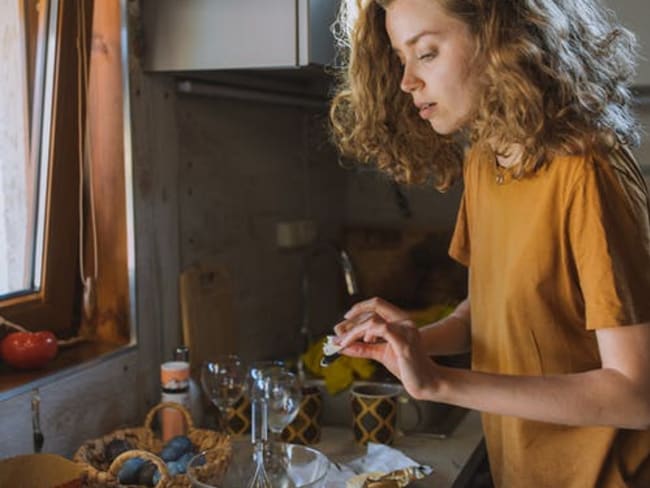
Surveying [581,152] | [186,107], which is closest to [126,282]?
[186,107]

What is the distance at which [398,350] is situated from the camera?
1021mm

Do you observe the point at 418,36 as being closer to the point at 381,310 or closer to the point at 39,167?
the point at 381,310

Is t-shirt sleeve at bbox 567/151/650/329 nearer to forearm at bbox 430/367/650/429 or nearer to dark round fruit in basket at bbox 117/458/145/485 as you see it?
forearm at bbox 430/367/650/429

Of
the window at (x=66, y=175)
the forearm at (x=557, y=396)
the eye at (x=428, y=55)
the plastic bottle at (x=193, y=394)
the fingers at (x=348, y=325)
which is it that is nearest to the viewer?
the forearm at (x=557, y=396)

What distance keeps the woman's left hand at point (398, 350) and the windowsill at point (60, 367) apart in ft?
1.57

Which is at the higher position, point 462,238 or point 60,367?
point 462,238

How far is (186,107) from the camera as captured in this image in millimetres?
1654

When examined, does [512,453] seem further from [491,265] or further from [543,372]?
[491,265]

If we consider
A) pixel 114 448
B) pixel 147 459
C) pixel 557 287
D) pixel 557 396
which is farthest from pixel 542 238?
pixel 114 448

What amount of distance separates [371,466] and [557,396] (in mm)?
478

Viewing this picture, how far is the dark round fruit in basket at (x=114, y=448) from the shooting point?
4.24 feet

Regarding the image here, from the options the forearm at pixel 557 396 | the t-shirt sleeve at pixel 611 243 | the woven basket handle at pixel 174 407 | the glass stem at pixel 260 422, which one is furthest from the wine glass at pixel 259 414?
the t-shirt sleeve at pixel 611 243

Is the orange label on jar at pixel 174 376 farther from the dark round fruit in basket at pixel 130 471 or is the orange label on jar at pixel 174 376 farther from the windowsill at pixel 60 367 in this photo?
the dark round fruit in basket at pixel 130 471

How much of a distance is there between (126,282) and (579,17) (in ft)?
2.92
